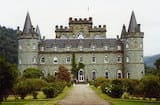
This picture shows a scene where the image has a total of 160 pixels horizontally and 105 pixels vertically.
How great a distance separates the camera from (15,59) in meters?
87.6

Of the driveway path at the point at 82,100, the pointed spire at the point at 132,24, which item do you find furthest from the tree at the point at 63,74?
the driveway path at the point at 82,100

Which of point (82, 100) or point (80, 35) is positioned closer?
point (82, 100)

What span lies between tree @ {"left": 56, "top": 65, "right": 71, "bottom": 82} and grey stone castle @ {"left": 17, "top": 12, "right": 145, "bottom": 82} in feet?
14.7

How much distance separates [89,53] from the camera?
70.4 meters

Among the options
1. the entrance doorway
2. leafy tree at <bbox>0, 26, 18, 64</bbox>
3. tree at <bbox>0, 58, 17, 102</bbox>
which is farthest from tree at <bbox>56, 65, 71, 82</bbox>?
tree at <bbox>0, 58, 17, 102</bbox>

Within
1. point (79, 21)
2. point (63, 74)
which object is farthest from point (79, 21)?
point (63, 74)

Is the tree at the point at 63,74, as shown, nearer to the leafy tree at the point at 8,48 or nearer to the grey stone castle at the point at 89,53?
the grey stone castle at the point at 89,53

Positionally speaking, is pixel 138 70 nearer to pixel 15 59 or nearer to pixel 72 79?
pixel 72 79

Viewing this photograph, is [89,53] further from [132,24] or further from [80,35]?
[132,24]

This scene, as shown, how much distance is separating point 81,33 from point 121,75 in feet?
42.0

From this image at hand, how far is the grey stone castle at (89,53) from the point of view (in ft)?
220

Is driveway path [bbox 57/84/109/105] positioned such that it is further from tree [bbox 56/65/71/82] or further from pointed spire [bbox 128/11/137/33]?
pointed spire [bbox 128/11/137/33]

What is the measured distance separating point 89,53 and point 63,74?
845 centimetres

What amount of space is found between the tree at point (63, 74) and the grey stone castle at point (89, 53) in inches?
176
